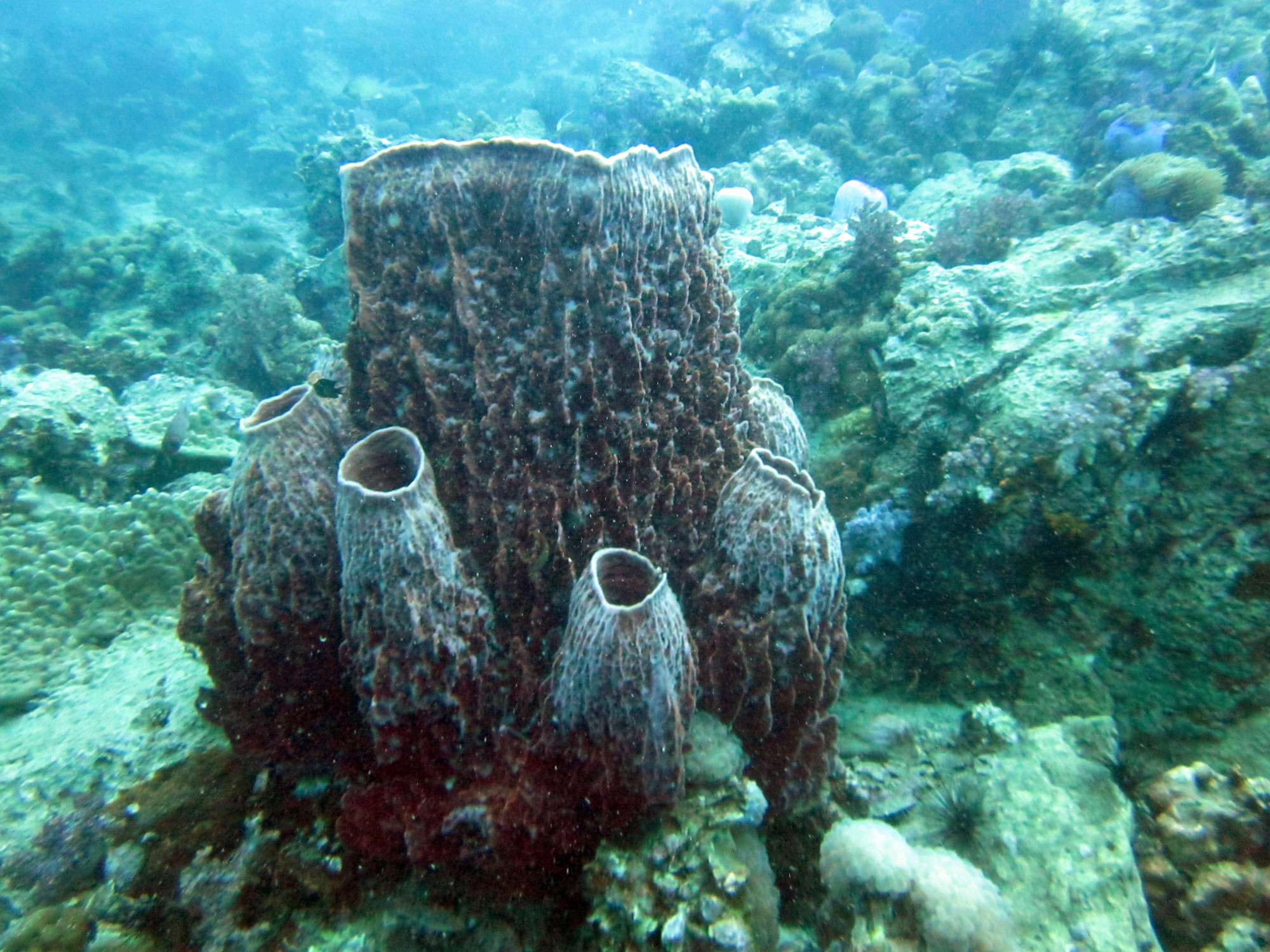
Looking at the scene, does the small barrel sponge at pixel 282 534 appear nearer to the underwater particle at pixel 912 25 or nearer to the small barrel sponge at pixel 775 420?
the small barrel sponge at pixel 775 420

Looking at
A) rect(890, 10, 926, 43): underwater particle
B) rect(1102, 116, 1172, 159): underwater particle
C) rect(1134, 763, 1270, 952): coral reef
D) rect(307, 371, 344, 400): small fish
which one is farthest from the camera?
rect(890, 10, 926, 43): underwater particle

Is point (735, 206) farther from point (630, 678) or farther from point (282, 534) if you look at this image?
point (630, 678)

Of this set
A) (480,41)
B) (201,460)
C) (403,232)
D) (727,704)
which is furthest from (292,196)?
(727,704)

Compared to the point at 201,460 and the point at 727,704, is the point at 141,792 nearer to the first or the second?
the point at 727,704

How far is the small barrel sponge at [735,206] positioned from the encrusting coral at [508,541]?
5.89 metres

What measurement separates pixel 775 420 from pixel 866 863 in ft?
6.18

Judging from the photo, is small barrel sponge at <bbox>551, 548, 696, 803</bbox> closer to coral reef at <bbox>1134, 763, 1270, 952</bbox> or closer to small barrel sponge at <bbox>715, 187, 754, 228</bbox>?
coral reef at <bbox>1134, 763, 1270, 952</bbox>

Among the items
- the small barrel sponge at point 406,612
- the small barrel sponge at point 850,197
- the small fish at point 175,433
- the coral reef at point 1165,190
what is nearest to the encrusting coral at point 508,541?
the small barrel sponge at point 406,612

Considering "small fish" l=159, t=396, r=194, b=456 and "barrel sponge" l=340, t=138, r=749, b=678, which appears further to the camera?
"small fish" l=159, t=396, r=194, b=456

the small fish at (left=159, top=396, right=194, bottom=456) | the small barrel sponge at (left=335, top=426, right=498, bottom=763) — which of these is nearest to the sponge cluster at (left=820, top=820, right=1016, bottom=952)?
the small barrel sponge at (left=335, top=426, right=498, bottom=763)

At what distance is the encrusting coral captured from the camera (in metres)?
1.92

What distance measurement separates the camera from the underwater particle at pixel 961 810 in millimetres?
2480

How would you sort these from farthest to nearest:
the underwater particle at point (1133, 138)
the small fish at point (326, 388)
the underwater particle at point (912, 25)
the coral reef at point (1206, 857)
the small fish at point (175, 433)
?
the underwater particle at point (912, 25), the underwater particle at point (1133, 138), the small fish at point (175, 433), the small fish at point (326, 388), the coral reef at point (1206, 857)

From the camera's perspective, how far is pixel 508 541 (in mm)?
2184
